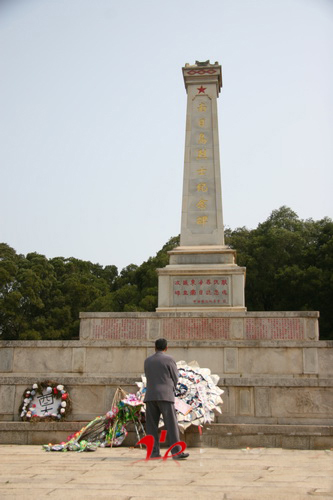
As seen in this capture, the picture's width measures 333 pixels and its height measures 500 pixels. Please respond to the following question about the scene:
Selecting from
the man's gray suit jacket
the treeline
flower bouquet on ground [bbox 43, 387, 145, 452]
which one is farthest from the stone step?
the treeline

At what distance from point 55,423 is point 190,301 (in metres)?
5.96

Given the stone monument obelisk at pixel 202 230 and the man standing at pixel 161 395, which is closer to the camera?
the man standing at pixel 161 395

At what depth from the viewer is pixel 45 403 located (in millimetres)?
7051

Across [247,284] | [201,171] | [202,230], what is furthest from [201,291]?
[247,284]

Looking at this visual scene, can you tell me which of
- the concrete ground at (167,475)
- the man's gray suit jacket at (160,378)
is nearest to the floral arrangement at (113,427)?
the concrete ground at (167,475)

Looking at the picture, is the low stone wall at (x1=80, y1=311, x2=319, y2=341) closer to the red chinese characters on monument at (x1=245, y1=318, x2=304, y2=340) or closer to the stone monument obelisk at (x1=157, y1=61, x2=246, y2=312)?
the red chinese characters on monument at (x1=245, y1=318, x2=304, y2=340)

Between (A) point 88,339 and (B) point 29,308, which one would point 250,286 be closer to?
(B) point 29,308

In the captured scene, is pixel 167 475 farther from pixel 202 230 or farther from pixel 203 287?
pixel 202 230

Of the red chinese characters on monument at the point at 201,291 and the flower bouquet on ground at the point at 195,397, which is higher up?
the red chinese characters on monument at the point at 201,291

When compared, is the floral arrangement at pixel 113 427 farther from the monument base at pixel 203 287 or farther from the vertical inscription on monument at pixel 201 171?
the vertical inscription on monument at pixel 201 171

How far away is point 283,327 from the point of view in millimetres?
10812

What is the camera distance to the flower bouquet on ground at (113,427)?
6043mm

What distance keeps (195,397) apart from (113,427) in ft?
3.14

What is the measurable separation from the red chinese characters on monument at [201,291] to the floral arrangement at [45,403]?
5377mm
